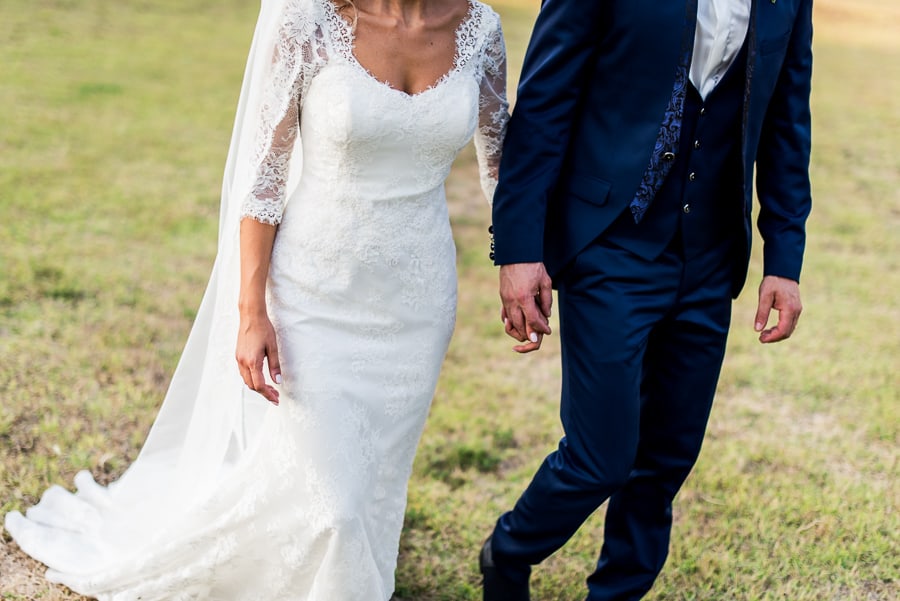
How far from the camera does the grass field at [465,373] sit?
368cm

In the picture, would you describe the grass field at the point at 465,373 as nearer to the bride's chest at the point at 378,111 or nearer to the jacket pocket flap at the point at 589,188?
→ the jacket pocket flap at the point at 589,188

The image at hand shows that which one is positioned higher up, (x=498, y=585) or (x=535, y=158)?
(x=535, y=158)

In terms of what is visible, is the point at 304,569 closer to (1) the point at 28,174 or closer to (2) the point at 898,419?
(2) the point at 898,419

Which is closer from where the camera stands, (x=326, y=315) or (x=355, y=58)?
(x=355, y=58)

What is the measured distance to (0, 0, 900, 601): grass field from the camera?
145 inches

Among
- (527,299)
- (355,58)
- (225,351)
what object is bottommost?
(225,351)

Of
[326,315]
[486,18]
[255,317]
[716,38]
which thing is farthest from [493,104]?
[255,317]

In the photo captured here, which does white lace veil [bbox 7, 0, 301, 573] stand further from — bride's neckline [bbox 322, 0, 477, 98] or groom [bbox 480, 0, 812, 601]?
groom [bbox 480, 0, 812, 601]

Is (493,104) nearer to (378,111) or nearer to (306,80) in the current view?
(378,111)

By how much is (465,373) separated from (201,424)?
217cm

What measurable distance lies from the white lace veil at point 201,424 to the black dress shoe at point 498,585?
29.4 inches

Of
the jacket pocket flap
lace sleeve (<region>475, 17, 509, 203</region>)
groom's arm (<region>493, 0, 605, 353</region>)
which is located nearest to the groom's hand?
groom's arm (<region>493, 0, 605, 353</region>)

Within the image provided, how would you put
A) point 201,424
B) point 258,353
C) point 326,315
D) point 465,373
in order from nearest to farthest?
point 258,353 < point 326,315 < point 201,424 < point 465,373

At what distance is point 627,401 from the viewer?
2639 mm
